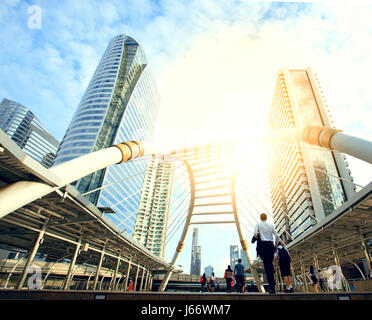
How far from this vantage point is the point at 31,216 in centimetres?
998

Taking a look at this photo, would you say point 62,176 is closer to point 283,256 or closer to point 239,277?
point 283,256

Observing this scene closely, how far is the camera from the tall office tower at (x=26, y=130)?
104981 mm

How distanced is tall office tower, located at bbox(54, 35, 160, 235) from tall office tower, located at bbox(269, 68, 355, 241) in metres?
54.8

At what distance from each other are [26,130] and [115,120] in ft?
189

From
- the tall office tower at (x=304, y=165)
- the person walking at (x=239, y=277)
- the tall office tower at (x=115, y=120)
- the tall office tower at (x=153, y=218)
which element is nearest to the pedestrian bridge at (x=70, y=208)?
the person walking at (x=239, y=277)

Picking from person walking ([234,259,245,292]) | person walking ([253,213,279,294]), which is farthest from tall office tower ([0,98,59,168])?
person walking ([253,213,279,294])

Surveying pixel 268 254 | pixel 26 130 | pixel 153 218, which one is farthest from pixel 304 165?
pixel 26 130

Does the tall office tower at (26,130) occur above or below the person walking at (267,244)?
above

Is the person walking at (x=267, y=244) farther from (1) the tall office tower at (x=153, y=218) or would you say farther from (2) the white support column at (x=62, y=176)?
(1) the tall office tower at (x=153, y=218)

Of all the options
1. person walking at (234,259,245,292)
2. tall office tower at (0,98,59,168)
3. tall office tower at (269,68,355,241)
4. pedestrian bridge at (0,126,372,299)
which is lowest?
person walking at (234,259,245,292)

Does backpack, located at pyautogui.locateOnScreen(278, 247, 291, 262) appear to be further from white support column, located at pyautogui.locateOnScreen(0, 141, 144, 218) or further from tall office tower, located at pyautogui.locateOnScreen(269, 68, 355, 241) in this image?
tall office tower, located at pyautogui.locateOnScreen(269, 68, 355, 241)

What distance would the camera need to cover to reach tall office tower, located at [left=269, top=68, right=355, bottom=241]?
55906mm

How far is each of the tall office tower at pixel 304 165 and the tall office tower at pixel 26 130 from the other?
378 ft
